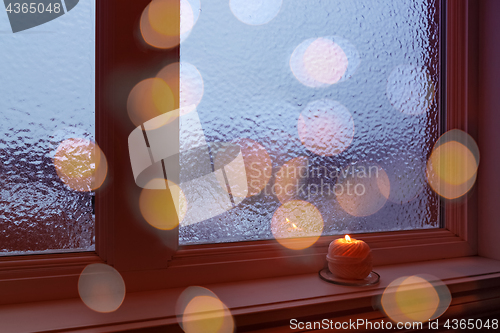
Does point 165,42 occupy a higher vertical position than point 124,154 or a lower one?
higher

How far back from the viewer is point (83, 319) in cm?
50

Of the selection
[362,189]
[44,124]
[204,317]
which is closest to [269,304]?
[204,317]

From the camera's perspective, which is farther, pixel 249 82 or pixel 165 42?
pixel 249 82

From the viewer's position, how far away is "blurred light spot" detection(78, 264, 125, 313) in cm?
57

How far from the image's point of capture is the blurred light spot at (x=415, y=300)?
627 mm

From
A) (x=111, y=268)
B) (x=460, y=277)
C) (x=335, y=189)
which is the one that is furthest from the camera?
(x=335, y=189)

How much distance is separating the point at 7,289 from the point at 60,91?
435 millimetres

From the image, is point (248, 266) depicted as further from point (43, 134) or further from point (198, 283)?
point (43, 134)

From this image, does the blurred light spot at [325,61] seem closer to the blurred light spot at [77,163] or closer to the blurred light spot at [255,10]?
the blurred light spot at [255,10]

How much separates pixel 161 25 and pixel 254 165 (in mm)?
416

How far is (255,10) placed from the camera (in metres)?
0.78

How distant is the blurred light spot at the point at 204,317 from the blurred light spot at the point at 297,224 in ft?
0.88

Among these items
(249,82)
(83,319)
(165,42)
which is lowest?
(83,319)

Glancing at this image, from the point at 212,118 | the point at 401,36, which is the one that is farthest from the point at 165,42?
the point at 401,36
